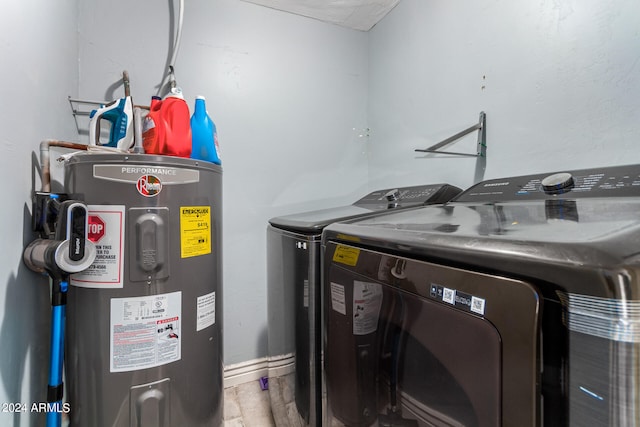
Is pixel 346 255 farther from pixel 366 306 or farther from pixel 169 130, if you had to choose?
pixel 169 130

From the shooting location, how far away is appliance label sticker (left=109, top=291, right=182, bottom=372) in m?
0.91

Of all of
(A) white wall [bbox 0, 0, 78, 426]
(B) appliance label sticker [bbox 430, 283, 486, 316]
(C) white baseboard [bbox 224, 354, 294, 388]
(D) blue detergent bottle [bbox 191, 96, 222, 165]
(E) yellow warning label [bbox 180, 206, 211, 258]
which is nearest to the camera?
(B) appliance label sticker [bbox 430, 283, 486, 316]

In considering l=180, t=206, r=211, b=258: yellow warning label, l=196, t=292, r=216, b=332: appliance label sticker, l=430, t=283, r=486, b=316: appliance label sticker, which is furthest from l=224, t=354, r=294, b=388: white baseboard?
l=430, t=283, r=486, b=316: appliance label sticker

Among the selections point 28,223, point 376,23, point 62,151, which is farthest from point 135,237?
point 376,23

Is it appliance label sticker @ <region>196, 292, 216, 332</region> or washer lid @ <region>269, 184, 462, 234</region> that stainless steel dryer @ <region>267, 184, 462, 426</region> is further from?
appliance label sticker @ <region>196, 292, 216, 332</region>

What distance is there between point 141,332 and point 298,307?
21.5 inches

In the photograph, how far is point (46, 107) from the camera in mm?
994

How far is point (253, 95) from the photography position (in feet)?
5.98

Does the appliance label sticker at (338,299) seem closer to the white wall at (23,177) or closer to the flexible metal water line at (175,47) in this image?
the white wall at (23,177)

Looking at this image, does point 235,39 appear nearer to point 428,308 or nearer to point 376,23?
point 376,23

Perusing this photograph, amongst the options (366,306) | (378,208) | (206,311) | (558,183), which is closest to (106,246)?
(206,311)

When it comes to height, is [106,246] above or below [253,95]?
below

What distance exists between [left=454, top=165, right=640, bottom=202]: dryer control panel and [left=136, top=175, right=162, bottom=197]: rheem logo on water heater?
3.89 ft

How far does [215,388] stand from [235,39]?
6.26ft
